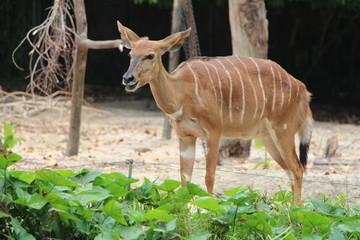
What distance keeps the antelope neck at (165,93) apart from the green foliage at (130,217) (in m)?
1.14

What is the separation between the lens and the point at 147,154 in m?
7.12

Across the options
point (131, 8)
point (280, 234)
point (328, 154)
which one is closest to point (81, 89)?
point (328, 154)

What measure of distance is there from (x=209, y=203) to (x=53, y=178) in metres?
0.81

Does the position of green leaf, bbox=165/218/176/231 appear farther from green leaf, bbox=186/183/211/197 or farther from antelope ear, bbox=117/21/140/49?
antelope ear, bbox=117/21/140/49

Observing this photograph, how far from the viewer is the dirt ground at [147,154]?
18.2ft

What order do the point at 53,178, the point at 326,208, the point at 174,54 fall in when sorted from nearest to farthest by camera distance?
the point at 53,178 < the point at 326,208 < the point at 174,54

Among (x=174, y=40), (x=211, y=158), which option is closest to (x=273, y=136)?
(x=211, y=158)

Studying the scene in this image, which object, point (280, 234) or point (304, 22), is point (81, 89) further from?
point (304, 22)

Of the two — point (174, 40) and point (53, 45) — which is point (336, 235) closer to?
point (174, 40)

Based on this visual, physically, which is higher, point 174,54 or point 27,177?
point 174,54

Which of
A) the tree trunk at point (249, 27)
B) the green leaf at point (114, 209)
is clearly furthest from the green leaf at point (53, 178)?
the tree trunk at point (249, 27)

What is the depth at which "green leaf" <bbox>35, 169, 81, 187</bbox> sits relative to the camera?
3.35 metres

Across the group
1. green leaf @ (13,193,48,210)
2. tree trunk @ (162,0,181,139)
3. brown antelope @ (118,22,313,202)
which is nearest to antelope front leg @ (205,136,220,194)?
brown antelope @ (118,22,313,202)

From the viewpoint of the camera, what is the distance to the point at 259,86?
16.6 feet
